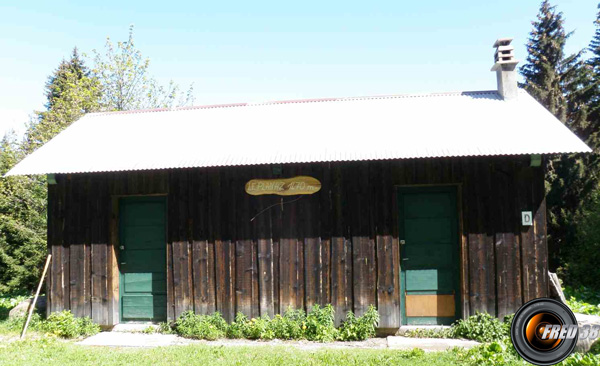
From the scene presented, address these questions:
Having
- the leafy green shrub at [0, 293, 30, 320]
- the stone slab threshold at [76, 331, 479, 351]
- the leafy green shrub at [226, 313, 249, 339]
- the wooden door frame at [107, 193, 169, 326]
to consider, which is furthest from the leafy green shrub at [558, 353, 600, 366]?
the leafy green shrub at [0, 293, 30, 320]

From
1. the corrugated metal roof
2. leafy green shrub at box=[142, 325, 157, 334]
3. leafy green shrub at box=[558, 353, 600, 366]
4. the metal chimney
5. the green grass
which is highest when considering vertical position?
the metal chimney

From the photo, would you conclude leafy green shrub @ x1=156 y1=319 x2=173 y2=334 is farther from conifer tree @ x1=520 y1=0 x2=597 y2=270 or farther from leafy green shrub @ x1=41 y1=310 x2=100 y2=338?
conifer tree @ x1=520 y1=0 x2=597 y2=270

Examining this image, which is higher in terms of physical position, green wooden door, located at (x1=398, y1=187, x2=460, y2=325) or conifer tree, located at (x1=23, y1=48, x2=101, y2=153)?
conifer tree, located at (x1=23, y1=48, x2=101, y2=153)

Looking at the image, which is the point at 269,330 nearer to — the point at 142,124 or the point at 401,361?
the point at 401,361

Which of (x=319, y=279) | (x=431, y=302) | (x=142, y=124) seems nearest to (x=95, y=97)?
(x=142, y=124)

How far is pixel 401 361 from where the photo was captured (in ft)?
19.0

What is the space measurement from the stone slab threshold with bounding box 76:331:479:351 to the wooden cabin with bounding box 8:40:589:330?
0.46 m

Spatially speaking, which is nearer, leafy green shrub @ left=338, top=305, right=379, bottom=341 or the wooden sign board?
leafy green shrub @ left=338, top=305, right=379, bottom=341

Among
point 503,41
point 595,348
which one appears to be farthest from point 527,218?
point 503,41

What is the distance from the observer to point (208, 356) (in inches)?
245

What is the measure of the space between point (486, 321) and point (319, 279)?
2.67 meters

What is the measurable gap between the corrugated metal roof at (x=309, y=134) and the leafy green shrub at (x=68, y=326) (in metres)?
2.50

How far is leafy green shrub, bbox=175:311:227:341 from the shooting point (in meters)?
7.48

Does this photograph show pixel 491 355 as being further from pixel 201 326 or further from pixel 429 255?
pixel 201 326
